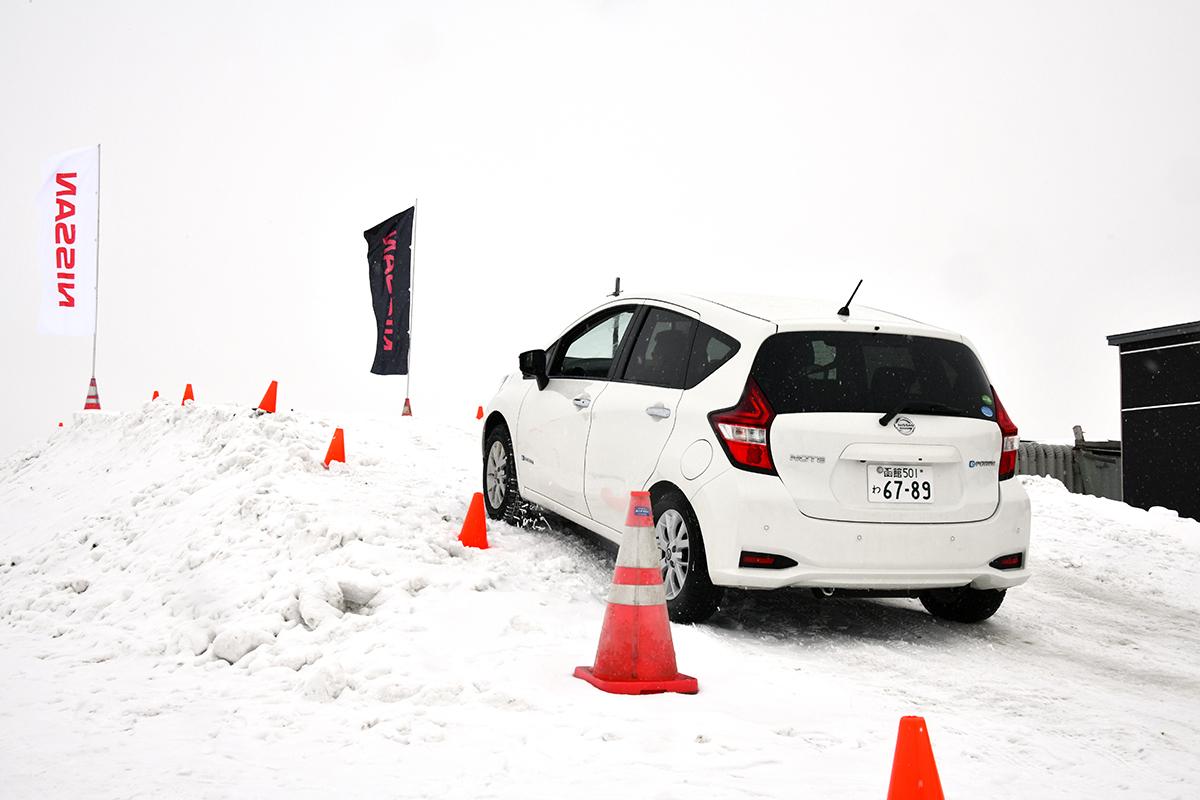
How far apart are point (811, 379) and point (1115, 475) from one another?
1939 cm

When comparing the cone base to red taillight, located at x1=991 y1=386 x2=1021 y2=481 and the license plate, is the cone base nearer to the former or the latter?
the license plate

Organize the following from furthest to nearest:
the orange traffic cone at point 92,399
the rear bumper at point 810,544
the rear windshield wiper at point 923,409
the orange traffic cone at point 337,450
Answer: the orange traffic cone at point 92,399
the orange traffic cone at point 337,450
the rear windshield wiper at point 923,409
the rear bumper at point 810,544

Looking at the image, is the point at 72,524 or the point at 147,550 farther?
the point at 72,524

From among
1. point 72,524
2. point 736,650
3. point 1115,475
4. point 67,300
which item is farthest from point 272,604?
point 1115,475

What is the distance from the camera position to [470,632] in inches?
208

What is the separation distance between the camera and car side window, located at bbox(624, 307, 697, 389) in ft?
19.9

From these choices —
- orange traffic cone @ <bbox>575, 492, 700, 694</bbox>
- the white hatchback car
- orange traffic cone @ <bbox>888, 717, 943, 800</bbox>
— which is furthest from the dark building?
orange traffic cone @ <bbox>888, 717, 943, 800</bbox>

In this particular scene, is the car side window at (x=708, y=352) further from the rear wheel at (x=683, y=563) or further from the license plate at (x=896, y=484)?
the license plate at (x=896, y=484)

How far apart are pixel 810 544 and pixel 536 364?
9.60 ft

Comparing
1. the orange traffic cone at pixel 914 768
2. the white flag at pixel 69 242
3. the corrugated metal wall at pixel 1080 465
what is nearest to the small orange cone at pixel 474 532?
the orange traffic cone at pixel 914 768

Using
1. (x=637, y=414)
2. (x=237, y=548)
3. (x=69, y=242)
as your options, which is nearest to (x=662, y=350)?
(x=637, y=414)

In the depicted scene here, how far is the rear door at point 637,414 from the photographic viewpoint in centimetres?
594

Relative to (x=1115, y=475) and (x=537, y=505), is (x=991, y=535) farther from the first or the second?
(x=1115, y=475)

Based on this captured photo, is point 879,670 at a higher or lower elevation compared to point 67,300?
lower
